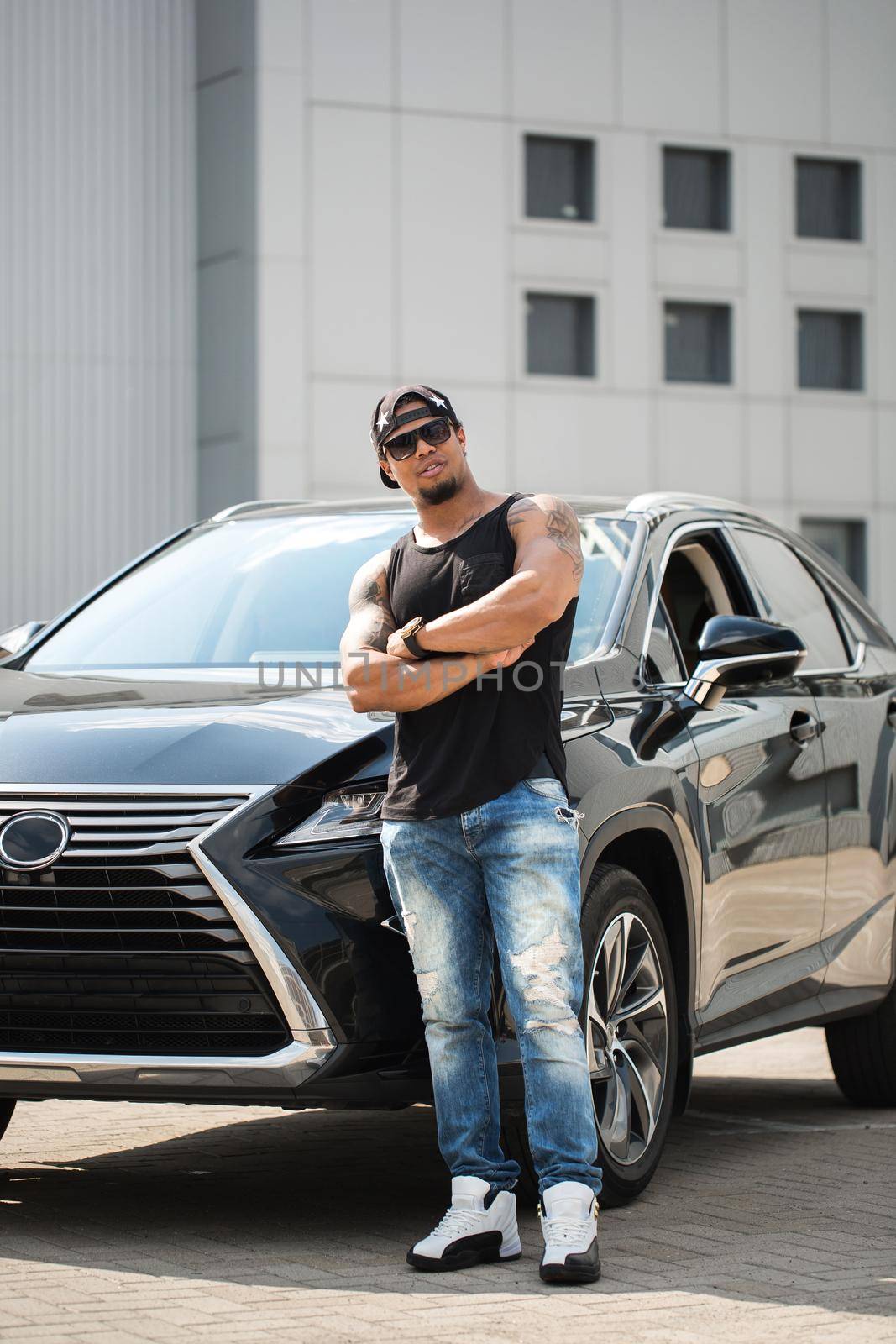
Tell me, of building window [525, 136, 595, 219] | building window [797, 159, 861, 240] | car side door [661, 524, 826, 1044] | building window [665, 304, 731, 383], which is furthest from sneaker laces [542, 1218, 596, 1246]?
building window [797, 159, 861, 240]

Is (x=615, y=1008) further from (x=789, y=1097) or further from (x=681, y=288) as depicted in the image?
(x=681, y=288)

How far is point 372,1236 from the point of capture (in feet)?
17.3

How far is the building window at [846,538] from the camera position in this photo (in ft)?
106

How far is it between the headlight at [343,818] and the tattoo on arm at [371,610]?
1.13 feet

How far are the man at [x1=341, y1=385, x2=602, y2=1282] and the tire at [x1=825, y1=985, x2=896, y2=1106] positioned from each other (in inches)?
110

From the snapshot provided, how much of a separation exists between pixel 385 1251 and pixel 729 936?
1500mm

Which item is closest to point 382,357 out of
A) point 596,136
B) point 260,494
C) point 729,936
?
point 260,494

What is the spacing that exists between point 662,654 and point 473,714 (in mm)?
1281

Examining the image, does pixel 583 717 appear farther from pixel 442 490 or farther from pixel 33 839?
pixel 33 839

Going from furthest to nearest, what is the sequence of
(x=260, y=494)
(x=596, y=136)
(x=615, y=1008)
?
(x=596, y=136) < (x=260, y=494) < (x=615, y=1008)

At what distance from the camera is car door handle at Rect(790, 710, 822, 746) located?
646cm

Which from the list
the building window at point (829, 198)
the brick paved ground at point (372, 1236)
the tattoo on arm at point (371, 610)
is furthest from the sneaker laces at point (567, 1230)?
the building window at point (829, 198)

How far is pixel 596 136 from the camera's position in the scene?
29.9 meters

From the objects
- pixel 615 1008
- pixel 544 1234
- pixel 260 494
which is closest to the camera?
pixel 544 1234
